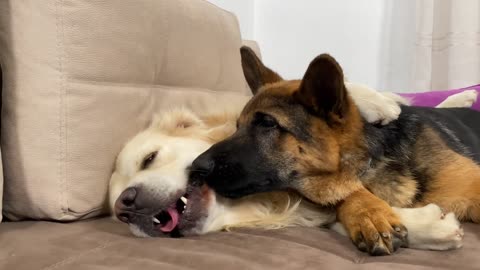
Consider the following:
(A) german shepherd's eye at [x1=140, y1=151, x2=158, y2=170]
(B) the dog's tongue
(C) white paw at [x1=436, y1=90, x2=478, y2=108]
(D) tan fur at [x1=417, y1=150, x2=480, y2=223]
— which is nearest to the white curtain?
(C) white paw at [x1=436, y1=90, x2=478, y2=108]

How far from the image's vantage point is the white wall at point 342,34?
3.68 m

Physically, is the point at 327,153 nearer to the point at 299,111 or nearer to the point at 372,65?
the point at 299,111

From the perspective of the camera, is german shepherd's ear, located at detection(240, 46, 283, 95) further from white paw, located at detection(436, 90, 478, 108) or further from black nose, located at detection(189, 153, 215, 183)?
white paw, located at detection(436, 90, 478, 108)

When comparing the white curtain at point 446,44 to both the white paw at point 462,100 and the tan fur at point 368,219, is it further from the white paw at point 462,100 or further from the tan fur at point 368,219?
the tan fur at point 368,219

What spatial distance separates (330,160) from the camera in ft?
4.66

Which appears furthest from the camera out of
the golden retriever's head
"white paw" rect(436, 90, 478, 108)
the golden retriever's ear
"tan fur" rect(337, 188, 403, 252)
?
"white paw" rect(436, 90, 478, 108)

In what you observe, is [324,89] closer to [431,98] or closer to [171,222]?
[171,222]

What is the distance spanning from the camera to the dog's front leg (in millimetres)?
1164

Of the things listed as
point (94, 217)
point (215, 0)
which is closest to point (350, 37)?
point (215, 0)

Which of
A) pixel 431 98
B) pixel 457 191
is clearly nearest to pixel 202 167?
pixel 457 191

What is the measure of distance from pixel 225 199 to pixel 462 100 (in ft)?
5.47

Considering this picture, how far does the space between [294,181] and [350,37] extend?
8.50ft

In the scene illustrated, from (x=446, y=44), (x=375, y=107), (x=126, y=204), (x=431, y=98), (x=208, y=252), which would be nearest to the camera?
(x=208, y=252)

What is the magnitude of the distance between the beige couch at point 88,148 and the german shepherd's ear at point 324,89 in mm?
362
